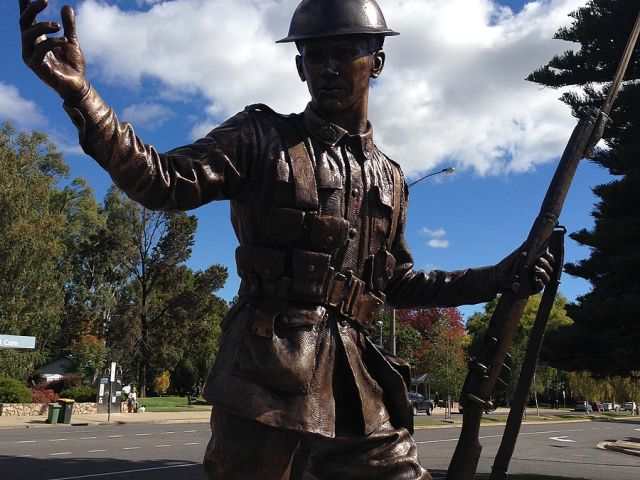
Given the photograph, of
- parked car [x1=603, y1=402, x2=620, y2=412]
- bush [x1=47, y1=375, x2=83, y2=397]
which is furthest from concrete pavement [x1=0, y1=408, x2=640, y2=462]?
parked car [x1=603, y1=402, x2=620, y2=412]

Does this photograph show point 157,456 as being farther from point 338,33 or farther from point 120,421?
point 120,421

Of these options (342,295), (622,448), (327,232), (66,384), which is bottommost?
(622,448)

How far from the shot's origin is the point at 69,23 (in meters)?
2.26

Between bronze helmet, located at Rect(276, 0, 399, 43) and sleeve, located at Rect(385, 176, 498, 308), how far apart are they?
732 millimetres

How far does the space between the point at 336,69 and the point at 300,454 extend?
1.46 metres

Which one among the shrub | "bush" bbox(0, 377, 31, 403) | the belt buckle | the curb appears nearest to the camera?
the belt buckle

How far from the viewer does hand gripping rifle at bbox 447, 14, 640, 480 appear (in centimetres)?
273

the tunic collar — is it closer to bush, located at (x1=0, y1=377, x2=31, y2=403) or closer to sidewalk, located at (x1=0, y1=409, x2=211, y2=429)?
sidewalk, located at (x1=0, y1=409, x2=211, y2=429)

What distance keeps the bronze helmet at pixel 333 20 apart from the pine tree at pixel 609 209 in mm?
8762

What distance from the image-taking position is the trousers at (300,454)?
7.91ft

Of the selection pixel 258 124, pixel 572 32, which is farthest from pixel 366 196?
pixel 572 32

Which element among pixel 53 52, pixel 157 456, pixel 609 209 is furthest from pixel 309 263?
pixel 157 456

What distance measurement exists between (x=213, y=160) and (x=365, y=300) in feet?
2.59

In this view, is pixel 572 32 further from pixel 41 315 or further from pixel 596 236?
pixel 41 315
